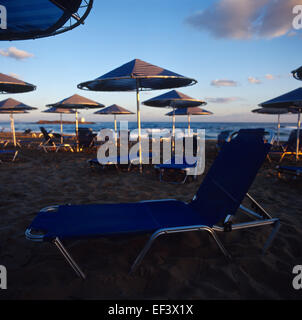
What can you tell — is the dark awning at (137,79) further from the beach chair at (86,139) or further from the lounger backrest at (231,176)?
the beach chair at (86,139)

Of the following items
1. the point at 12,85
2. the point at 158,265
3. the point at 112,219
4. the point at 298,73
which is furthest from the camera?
the point at 12,85

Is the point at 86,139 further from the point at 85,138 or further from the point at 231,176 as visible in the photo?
the point at 231,176

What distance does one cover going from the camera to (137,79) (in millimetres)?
5012

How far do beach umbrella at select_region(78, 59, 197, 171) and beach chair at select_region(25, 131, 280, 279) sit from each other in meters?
2.51

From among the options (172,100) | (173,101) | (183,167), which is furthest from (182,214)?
(173,101)

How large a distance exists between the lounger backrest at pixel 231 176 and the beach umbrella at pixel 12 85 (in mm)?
5341

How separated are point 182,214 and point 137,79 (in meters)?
3.85

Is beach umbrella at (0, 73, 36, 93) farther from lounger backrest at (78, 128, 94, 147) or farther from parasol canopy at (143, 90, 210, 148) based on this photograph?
parasol canopy at (143, 90, 210, 148)

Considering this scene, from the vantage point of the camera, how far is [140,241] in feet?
7.45

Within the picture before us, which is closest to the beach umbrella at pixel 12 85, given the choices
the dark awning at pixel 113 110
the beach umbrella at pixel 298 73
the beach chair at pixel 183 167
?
the beach chair at pixel 183 167

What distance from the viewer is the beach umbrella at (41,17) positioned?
6.95ft

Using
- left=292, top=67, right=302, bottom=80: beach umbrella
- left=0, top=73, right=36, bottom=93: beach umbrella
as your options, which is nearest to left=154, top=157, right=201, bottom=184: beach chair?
left=292, top=67, right=302, bottom=80: beach umbrella
